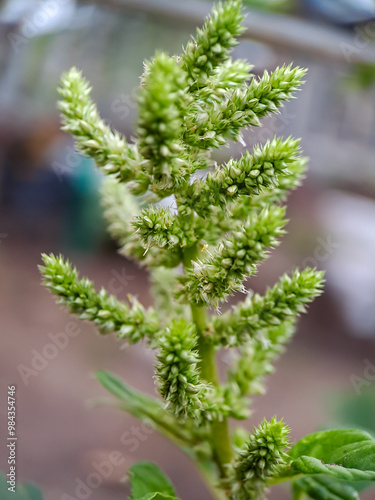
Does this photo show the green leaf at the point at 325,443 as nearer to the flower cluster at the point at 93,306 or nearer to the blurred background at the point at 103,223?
the flower cluster at the point at 93,306

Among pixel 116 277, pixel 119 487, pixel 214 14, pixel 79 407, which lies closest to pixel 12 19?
pixel 116 277

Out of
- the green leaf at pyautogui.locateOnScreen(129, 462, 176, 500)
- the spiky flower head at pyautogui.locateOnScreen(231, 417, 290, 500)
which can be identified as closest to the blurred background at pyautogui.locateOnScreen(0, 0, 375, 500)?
the green leaf at pyautogui.locateOnScreen(129, 462, 176, 500)

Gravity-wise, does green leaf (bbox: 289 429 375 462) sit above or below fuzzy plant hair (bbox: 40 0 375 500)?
below

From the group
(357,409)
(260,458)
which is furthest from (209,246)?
(357,409)

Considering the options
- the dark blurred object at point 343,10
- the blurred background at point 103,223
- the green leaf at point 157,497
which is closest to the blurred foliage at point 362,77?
the blurred background at point 103,223

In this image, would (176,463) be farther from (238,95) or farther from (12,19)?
(12,19)

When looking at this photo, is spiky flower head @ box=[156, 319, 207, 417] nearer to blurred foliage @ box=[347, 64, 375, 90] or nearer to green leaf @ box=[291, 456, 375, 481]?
green leaf @ box=[291, 456, 375, 481]

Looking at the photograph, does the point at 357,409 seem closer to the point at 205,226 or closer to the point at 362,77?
the point at 205,226
